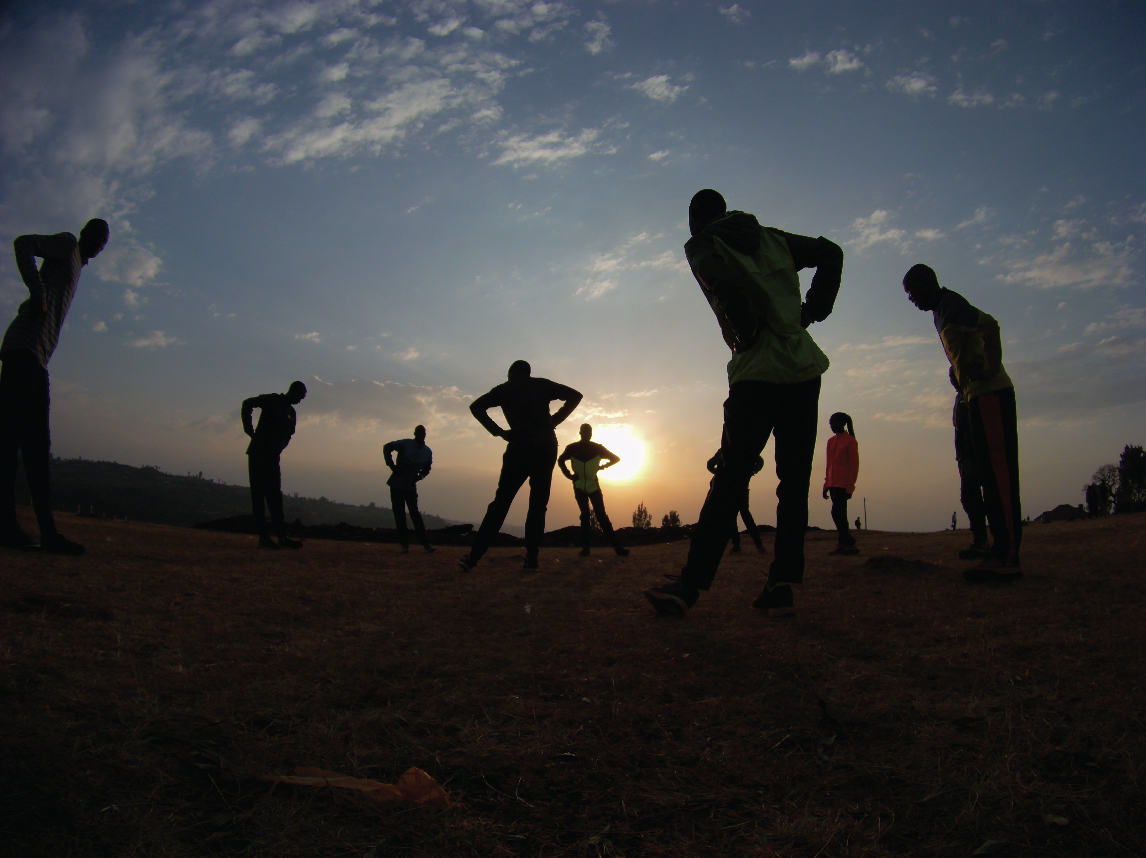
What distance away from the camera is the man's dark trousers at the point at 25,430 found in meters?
4.11

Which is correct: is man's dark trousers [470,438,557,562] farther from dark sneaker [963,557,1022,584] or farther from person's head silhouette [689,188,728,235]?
dark sneaker [963,557,1022,584]

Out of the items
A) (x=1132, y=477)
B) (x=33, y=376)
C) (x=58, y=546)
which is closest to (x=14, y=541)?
(x=58, y=546)

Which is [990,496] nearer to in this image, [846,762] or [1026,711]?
[1026,711]

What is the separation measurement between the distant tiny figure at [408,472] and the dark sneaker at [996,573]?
687 centimetres

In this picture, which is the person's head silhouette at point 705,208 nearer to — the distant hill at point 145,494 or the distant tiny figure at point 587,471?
the distant tiny figure at point 587,471

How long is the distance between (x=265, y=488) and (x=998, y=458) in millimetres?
7412

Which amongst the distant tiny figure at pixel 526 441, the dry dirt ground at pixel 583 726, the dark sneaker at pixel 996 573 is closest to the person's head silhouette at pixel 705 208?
the dry dirt ground at pixel 583 726

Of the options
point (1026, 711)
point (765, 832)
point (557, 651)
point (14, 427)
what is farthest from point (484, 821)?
point (14, 427)

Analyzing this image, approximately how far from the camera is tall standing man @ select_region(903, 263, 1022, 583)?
12.8ft

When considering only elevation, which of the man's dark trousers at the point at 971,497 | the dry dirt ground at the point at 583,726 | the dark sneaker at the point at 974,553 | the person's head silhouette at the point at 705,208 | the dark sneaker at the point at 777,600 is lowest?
the dry dirt ground at the point at 583,726

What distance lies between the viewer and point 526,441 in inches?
238

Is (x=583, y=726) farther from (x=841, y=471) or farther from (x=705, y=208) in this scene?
(x=841, y=471)

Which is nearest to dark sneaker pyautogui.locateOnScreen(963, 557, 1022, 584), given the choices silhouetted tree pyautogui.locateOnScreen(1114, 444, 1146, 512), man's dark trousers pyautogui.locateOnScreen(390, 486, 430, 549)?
man's dark trousers pyautogui.locateOnScreen(390, 486, 430, 549)

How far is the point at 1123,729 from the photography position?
157cm
